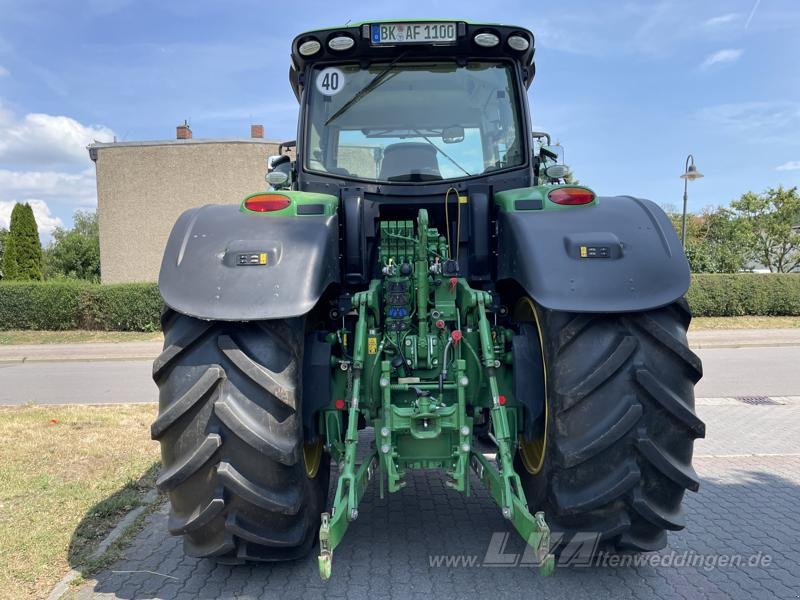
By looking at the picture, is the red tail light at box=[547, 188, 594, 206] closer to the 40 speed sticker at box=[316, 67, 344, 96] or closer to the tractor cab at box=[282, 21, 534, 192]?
the tractor cab at box=[282, 21, 534, 192]

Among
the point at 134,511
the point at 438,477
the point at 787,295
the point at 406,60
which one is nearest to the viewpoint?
the point at 406,60

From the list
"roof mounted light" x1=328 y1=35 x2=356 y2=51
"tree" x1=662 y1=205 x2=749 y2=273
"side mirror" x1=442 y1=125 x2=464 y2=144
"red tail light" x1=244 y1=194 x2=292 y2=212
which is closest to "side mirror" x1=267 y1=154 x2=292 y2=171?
"roof mounted light" x1=328 y1=35 x2=356 y2=51

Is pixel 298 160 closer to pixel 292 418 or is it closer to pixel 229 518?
pixel 292 418

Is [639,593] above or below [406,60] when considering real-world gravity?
below

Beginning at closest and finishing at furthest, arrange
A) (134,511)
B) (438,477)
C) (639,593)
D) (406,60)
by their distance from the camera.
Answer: (639,593) < (406,60) < (134,511) < (438,477)

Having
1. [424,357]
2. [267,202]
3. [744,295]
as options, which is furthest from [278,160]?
[744,295]

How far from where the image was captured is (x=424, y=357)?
3.41 m

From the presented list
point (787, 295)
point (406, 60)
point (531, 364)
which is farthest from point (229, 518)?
point (787, 295)

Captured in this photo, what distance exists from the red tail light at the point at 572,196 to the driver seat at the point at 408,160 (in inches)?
37.1

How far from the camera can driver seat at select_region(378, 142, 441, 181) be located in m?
3.99

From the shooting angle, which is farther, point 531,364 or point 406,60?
point 406,60

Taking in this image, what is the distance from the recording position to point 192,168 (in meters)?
27.6

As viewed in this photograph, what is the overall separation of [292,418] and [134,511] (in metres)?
2.18

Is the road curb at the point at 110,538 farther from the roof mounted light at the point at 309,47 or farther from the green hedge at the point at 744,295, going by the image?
the green hedge at the point at 744,295
